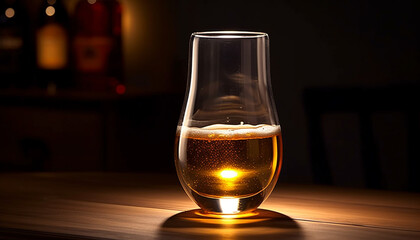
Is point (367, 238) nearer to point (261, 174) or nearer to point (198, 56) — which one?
point (261, 174)

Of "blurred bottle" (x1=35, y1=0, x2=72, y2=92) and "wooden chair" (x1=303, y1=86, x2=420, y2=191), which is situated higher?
"blurred bottle" (x1=35, y1=0, x2=72, y2=92)

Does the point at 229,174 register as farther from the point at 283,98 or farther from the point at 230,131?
the point at 283,98

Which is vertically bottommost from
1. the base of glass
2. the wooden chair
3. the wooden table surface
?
the wooden chair

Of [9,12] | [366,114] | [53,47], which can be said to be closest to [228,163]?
[366,114]

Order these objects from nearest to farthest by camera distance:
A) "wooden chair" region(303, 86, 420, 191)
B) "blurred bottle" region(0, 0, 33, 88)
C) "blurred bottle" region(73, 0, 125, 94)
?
"wooden chair" region(303, 86, 420, 191) → "blurred bottle" region(73, 0, 125, 94) → "blurred bottle" region(0, 0, 33, 88)

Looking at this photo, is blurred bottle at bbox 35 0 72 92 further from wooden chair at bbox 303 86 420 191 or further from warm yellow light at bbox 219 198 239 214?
Result: warm yellow light at bbox 219 198 239 214

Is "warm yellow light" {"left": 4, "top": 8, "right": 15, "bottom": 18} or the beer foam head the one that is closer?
the beer foam head

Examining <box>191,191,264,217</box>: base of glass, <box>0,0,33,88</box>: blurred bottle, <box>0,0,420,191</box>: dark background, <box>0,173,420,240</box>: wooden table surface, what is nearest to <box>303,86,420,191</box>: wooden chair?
<box>0,0,420,191</box>: dark background
